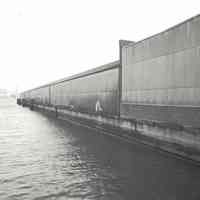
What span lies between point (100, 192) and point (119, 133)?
10.2m

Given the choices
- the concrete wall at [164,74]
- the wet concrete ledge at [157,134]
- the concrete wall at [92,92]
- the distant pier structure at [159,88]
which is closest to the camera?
the wet concrete ledge at [157,134]

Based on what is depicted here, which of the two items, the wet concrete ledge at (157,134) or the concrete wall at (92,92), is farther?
the concrete wall at (92,92)

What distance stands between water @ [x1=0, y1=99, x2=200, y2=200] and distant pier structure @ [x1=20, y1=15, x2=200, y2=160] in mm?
1775

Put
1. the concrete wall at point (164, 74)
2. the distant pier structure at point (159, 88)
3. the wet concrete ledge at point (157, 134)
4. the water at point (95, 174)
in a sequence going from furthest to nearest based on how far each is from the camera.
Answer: the concrete wall at point (164, 74)
the distant pier structure at point (159, 88)
the wet concrete ledge at point (157, 134)
the water at point (95, 174)

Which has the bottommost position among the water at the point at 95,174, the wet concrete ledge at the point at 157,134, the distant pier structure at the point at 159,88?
the water at the point at 95,174

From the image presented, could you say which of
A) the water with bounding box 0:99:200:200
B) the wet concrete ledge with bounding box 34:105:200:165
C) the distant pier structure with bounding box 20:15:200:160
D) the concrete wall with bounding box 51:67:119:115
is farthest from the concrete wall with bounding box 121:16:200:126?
the water with bounding box 0:99:200:200

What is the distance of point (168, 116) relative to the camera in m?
13.1

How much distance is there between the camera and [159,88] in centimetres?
1420

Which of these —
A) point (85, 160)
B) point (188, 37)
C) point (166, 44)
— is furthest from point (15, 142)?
point (188, 37)

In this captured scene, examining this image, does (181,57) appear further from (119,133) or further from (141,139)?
(119,133)

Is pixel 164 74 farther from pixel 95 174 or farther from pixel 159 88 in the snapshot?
pixel 95 174

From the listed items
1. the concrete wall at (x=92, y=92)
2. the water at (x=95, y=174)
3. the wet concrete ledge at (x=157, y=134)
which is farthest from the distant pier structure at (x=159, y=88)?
the water at (x=95, y=174)

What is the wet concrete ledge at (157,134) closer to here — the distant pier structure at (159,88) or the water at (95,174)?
the distant pier structure at (159,88)

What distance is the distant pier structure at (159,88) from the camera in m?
11.5
